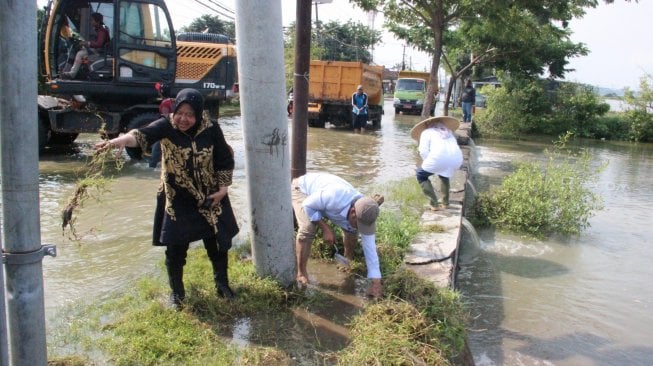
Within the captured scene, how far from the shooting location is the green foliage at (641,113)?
22578 millimetres

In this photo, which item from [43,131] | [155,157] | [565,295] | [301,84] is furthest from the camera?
[43,131]

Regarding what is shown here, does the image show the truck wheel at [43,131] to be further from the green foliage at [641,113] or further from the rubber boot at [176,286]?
the green foliage at [641,113]

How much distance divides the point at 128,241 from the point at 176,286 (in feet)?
7.30

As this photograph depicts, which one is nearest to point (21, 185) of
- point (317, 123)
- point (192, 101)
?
point (192, 101)

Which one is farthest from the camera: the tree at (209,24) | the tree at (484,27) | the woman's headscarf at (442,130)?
the tree at (209,24)

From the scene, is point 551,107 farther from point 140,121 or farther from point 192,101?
point 192,101

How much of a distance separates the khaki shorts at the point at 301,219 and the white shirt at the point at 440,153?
2478mm

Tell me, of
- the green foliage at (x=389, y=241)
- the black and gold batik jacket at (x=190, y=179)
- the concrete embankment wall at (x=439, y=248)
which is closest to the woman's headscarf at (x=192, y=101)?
the black and gold batik jacket at (x=190, y=179)

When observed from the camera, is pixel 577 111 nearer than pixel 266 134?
No

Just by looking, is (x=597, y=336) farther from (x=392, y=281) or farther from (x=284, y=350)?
(x=284, y=350)

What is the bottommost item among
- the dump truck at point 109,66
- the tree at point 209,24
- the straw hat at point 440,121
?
the straw hat at point 440,121

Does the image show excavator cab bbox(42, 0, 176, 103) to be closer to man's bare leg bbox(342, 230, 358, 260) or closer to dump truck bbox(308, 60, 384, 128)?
man's bare leg bbox(342, 230, 358, 260)

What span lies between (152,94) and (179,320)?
756 centimetres

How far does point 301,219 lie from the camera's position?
4.45m
